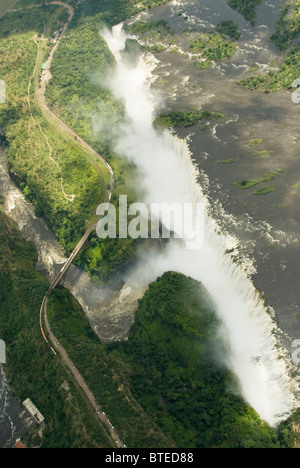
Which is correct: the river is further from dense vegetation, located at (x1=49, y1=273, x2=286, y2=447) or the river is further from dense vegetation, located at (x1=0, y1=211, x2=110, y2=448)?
dense vegetation, located at (x1=0, y1=211, x2=110, y2=448)

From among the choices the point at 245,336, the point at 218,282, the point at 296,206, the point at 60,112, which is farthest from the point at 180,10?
the point at 245,336

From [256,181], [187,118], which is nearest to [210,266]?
[256,181]

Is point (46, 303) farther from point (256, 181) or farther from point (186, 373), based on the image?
point (256, 181)

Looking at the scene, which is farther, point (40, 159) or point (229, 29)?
point (229, 29)

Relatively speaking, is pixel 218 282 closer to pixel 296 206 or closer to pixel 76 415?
pixel 296 206

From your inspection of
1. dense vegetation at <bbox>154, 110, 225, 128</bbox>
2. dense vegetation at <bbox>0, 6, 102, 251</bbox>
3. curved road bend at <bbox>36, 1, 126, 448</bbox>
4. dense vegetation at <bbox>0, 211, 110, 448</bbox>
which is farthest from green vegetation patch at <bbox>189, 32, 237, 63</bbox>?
dense vegetation at <bbox>0, 211, 110, 448</bbox>

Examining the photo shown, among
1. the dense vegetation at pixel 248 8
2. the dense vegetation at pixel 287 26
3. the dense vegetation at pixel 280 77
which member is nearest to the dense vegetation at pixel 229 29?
the dense vegetation at pixel 248 8
